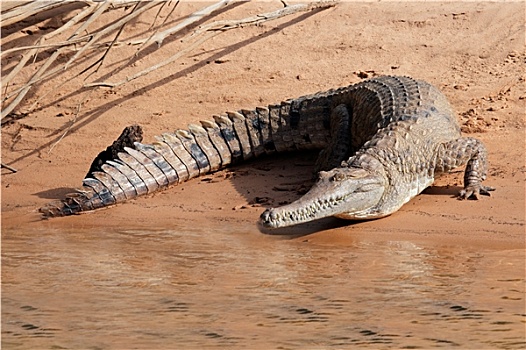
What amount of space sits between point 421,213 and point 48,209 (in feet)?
9.52

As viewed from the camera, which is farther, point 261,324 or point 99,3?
point 99,3

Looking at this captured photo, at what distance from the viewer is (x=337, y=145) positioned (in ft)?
24.5

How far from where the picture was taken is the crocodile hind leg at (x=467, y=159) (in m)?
6.60

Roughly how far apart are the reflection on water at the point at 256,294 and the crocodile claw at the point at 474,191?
0.93 meters

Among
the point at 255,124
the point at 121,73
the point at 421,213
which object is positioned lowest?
the point at 421,213

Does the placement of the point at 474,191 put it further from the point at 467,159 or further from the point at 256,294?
the point at 256,294

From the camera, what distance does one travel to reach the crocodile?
6.23 m

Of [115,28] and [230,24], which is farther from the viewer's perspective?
[230,24]

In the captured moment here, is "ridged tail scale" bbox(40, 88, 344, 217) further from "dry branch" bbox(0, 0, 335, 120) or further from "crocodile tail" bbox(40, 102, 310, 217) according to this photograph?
"dry branch" bbox(0, 0, 335, 120)

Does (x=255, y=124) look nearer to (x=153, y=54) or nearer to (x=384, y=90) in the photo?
(x=384, y=90)

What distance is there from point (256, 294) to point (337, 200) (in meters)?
1.43

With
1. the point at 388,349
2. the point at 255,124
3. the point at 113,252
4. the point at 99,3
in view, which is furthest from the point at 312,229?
the point at 99,3

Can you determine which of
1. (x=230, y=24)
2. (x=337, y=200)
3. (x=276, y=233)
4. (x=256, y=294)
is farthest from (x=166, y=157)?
(x=256, y=294)

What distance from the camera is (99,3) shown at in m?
8.80
